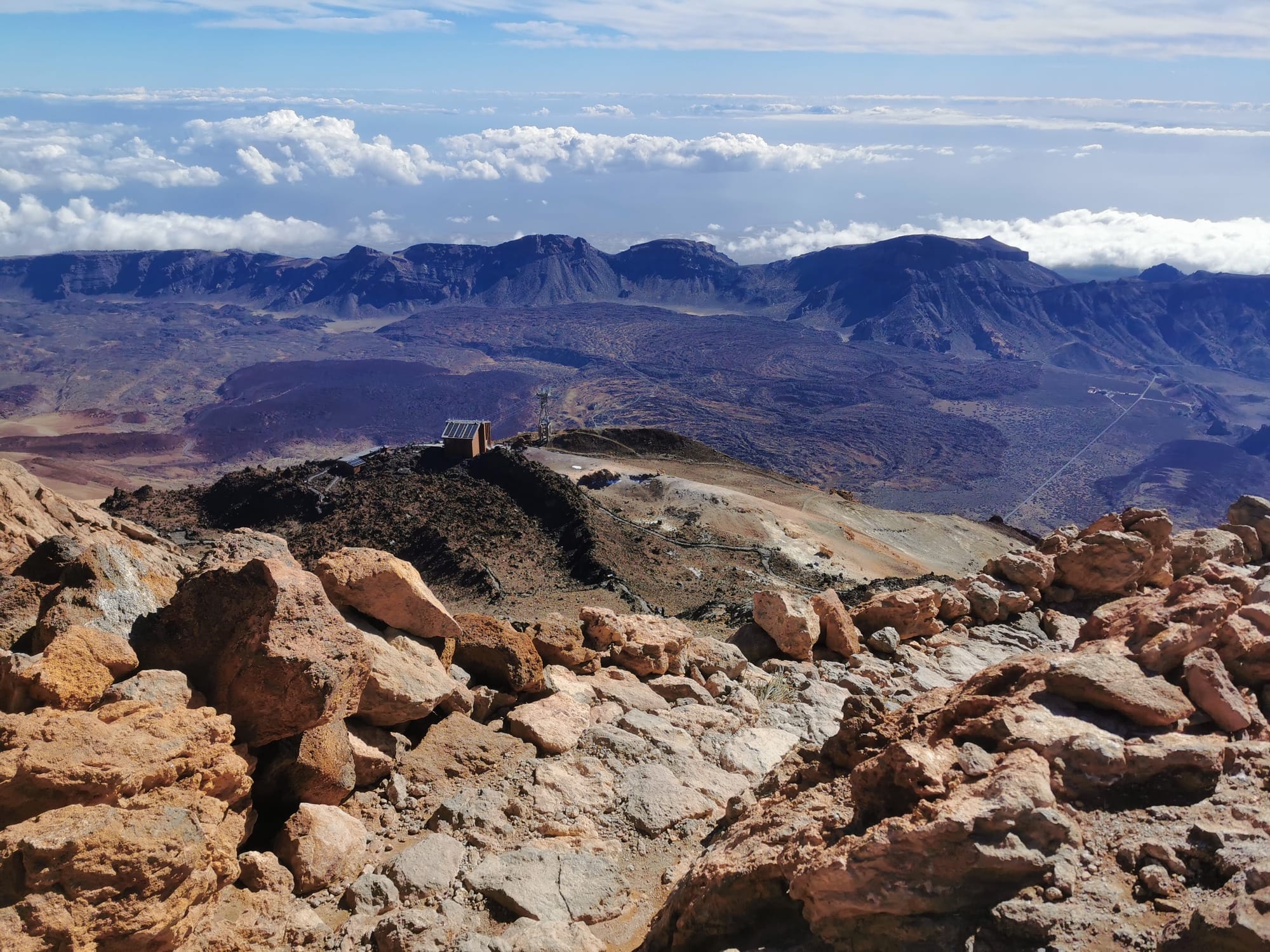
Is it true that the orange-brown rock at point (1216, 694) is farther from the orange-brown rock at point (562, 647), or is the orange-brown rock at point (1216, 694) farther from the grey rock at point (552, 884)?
the orange-brown rock at point (562, 647)

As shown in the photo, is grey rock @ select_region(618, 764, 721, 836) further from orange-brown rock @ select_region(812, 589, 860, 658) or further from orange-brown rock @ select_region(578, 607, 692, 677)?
orange-brown rock @ select_region(812, 589, 860, 658)

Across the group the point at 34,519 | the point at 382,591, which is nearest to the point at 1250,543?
the point at 382,591

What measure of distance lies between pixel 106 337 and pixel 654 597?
18486cm

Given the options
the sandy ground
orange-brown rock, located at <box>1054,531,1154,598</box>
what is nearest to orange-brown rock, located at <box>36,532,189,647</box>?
orange-brown rock, located at <box>1054,531,1154,598</box>

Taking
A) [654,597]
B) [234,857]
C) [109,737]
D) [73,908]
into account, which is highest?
[109,737]

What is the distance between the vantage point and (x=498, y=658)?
10.6 metres

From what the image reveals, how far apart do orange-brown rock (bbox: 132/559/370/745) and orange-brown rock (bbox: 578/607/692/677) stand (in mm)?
5205

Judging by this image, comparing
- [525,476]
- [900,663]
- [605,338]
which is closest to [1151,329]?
[605,338]

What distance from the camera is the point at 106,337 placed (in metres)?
174

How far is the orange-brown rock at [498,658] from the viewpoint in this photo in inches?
Result: 418

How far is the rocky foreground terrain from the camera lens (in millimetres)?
5320

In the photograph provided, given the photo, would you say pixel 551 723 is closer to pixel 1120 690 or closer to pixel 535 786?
pixel 535 786

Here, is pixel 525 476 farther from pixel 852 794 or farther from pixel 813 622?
pixel 852 794

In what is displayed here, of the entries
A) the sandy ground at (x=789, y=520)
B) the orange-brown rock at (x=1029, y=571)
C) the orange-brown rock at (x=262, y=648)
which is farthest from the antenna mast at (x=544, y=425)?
the orange-brown rock at (x=262, y=648)
